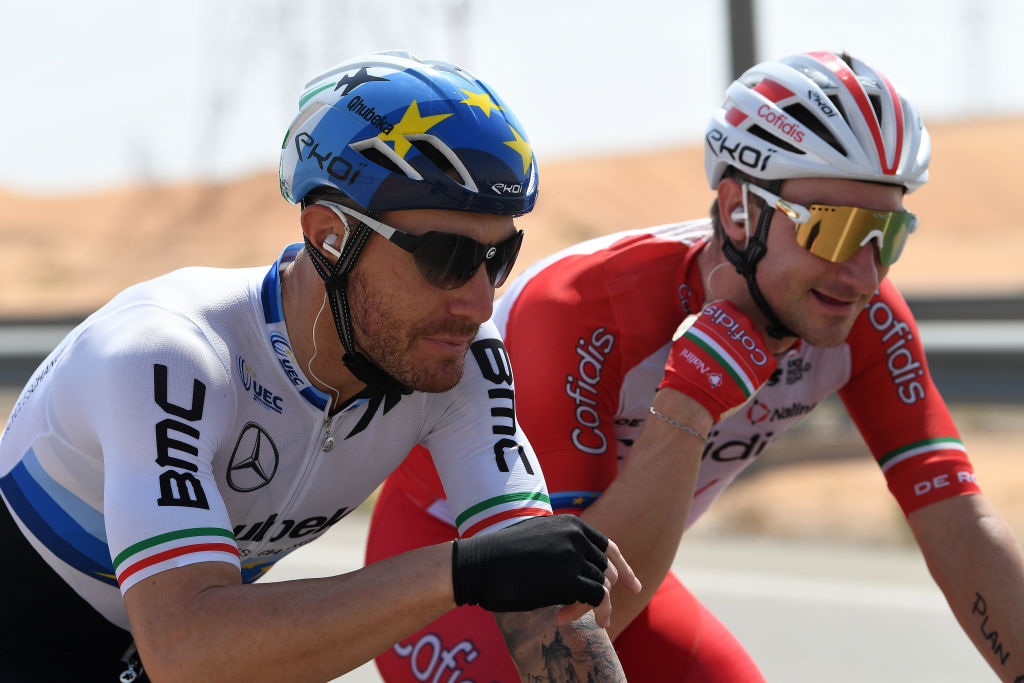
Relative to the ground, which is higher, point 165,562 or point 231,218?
point 165,562

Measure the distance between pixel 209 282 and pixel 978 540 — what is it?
2.09 metres

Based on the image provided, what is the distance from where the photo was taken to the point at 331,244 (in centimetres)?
278

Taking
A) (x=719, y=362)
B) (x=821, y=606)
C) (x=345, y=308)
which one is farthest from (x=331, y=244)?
(x=821, y=606)

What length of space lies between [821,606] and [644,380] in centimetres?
305

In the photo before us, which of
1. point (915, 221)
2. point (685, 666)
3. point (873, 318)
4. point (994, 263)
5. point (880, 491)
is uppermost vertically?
point (915, 221)

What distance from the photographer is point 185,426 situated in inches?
98.9

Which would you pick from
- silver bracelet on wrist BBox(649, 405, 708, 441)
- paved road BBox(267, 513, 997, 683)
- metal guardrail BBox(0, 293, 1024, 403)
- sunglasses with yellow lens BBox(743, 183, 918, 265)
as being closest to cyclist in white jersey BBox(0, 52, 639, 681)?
silver bracelet on wrist BBox(649, 405, 708, 441)

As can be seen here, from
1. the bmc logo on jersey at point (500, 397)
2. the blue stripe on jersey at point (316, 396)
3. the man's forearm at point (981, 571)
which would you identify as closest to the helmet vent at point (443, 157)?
the bmc logo on jersey at point (500, 397)

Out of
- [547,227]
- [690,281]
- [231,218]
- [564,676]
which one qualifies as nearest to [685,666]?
[564,676]

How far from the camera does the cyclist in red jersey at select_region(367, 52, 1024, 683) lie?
3232mm

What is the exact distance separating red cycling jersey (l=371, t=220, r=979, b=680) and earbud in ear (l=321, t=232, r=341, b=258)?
29.6 inches

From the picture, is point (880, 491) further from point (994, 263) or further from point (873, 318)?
point (994, 263)

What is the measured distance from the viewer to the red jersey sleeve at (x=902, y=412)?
3.50 meters

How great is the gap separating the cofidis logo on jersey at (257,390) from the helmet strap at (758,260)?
1405 millimetres
